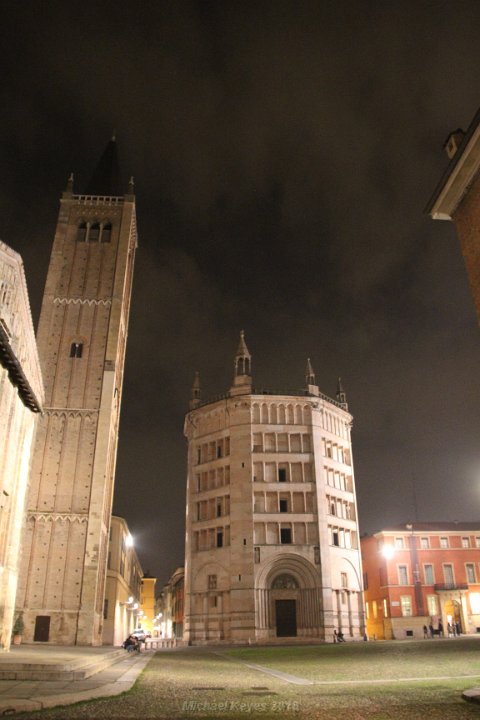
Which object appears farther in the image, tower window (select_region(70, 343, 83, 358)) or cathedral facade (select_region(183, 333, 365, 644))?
cathedral facade (select_region(183, 333, 365, 644))

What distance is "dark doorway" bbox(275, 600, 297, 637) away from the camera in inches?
1972

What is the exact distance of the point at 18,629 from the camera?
31.1 metres

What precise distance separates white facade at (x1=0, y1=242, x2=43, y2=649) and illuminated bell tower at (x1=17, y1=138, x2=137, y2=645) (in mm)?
7109

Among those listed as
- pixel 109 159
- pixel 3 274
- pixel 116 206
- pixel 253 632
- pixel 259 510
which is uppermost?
pixel 109 159

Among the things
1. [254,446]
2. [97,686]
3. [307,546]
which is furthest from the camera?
[254,446]

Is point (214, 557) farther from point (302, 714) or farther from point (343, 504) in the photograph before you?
point (302, 714)

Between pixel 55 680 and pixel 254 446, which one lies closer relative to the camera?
pixel 55 680

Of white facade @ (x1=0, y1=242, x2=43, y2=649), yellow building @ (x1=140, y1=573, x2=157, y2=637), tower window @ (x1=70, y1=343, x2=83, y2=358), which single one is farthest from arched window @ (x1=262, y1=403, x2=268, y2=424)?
yellow building @ (x1=140, y1=573, x2=157, y2=637)

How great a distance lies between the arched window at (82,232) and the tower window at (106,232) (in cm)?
141

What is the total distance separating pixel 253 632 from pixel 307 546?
28.7 feet

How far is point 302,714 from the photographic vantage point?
885 cm

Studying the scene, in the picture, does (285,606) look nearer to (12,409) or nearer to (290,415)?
(290,415)

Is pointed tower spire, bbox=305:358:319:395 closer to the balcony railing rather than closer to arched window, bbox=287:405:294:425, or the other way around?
arched window, bbox=287:405:294:425

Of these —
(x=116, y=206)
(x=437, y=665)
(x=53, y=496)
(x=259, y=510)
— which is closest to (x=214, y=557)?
(x=259, y=510)
